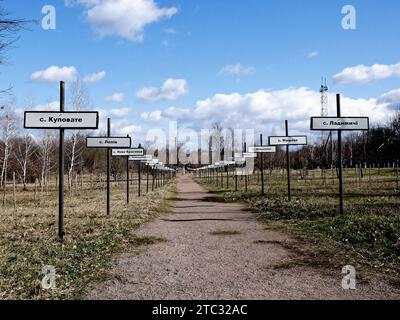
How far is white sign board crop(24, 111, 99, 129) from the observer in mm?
8516

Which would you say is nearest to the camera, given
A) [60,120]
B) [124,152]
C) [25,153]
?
[60,120]

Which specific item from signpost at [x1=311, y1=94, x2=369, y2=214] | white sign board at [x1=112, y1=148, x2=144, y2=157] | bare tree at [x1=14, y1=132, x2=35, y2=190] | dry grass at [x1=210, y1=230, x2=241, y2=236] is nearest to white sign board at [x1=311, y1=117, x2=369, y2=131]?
signpost at [x1=311, y1=94, x2=369, y2=214]

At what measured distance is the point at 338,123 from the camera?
37.8 feet

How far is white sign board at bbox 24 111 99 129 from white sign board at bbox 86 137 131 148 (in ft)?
12.3

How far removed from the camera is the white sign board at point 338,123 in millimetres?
11484

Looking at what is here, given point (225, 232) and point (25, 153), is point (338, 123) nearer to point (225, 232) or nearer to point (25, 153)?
point (225, 232)

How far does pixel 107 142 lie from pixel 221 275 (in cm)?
781

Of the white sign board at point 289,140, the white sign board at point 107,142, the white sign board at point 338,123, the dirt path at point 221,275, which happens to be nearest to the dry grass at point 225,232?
the dirt path at point 221,275

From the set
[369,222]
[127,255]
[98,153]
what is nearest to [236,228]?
[369,222]

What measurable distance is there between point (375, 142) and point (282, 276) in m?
75.6

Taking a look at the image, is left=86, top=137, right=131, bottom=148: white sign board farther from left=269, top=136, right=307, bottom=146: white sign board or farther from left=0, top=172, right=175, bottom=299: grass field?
left=269, top=136, right=307, bottom=146: white sign board

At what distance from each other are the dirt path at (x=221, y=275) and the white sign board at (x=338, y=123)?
377 centimetres

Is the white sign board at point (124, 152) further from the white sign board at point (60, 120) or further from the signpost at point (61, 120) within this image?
the white sign board at point (60, 120)

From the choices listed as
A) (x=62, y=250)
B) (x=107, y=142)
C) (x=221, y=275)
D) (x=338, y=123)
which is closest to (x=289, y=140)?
(x=338, y=123)
